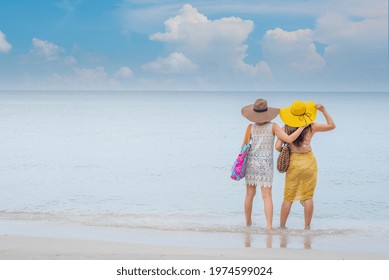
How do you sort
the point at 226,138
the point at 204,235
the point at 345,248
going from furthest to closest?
the point at 226,138 → the point at 204,235 → the point at 345,248

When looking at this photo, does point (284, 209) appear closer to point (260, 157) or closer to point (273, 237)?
point (273, 237)

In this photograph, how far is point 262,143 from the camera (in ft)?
25.2

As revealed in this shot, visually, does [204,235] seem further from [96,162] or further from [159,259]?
[96,162]

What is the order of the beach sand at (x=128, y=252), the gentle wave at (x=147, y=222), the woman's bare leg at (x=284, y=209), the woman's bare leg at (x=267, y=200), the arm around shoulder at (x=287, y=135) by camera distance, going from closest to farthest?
the beach sand at (x=128, y=252)
the arm around shoulder at (x=287, y=135)
the woman's bare leg at (x=267, y=200)
the woman's bare leg at (x=284, y=209)
the gentle wave at (x=147, y=222)

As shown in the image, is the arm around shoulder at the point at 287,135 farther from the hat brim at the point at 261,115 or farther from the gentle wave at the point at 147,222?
the gentle wave at the point at 147,222

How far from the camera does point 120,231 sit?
825 centimetres

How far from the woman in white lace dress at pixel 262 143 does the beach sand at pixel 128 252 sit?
1236 millimetres

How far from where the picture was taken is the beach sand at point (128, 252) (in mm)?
6066

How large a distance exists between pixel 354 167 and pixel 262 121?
29.3 feet

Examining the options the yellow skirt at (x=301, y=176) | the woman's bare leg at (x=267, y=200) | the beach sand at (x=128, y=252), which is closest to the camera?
the beach sand at (x=128, y=252)

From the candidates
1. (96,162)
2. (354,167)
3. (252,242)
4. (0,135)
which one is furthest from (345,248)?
(0,135)

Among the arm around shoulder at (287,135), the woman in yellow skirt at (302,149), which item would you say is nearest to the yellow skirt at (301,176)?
the woman in yellow skirt at (302,149)

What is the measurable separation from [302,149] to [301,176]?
359mm

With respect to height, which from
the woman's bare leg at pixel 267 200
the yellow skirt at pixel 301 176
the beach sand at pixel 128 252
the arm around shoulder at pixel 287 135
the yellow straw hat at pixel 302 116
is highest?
the yellow straw hat at pixel 302 116
